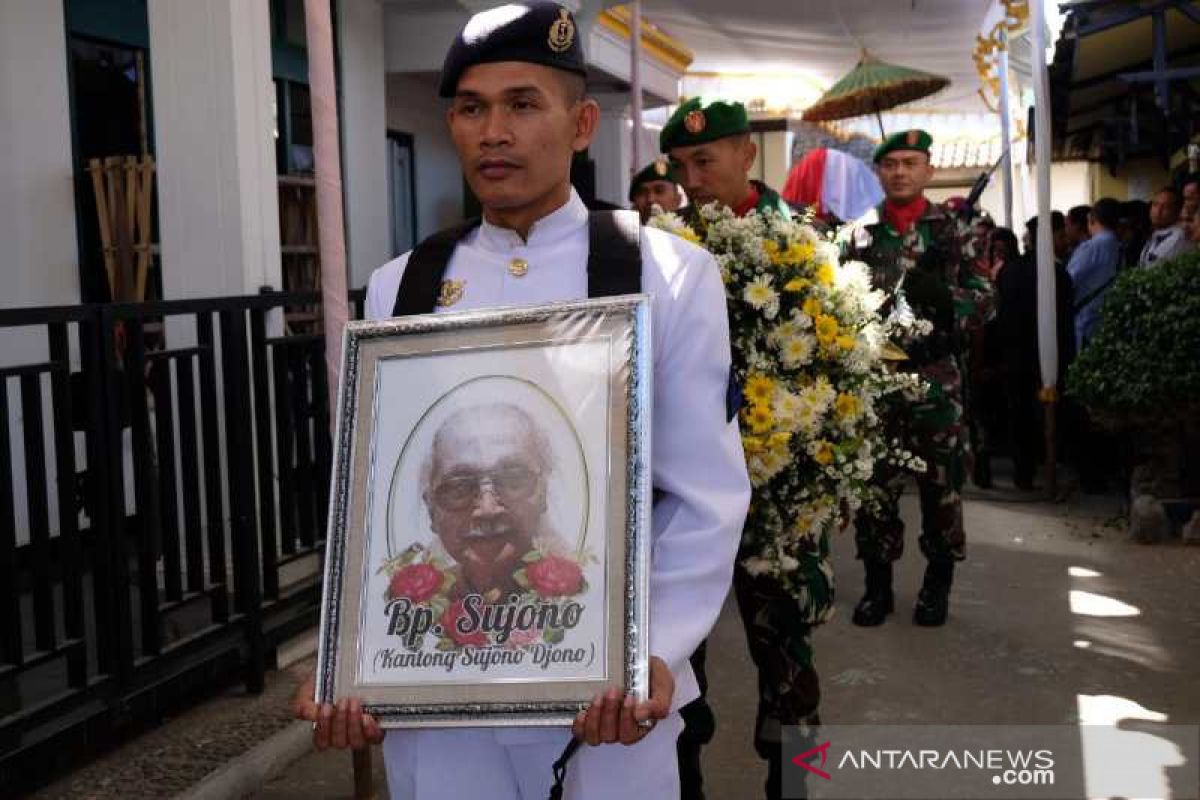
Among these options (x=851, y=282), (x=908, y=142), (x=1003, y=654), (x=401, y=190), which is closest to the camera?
(x=851, y=282)

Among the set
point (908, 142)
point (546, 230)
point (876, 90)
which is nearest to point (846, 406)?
point (546, 230)

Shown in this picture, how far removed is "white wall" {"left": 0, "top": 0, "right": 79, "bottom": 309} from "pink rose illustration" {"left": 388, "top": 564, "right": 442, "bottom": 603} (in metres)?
5.03

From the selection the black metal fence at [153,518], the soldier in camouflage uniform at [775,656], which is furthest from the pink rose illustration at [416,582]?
the black metal fence at [153,518]

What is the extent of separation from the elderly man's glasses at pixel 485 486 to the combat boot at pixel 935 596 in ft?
14.9

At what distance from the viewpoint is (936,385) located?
6.12 meters

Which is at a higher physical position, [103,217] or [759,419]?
[103,217]

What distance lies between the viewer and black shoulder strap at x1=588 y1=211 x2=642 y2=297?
2102mm

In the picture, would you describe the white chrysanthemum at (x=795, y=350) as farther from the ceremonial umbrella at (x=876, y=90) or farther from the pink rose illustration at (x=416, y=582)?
the ceremonial umbrella at (x=876, y=90)

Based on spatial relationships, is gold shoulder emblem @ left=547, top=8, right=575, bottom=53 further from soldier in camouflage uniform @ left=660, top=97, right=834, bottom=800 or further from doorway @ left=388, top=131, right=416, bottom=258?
doorway @ left=388, top=131, right=416, bottom=258

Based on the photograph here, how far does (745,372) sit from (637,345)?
1.76 meters

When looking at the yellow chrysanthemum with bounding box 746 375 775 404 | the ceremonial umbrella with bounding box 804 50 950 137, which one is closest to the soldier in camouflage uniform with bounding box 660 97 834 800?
the yellow chrysanthemum with bounding box 746 375 775 404

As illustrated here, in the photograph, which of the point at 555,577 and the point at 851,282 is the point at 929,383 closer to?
the point at 851,282

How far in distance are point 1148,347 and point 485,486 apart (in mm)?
6519

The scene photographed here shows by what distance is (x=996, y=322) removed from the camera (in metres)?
10.5
